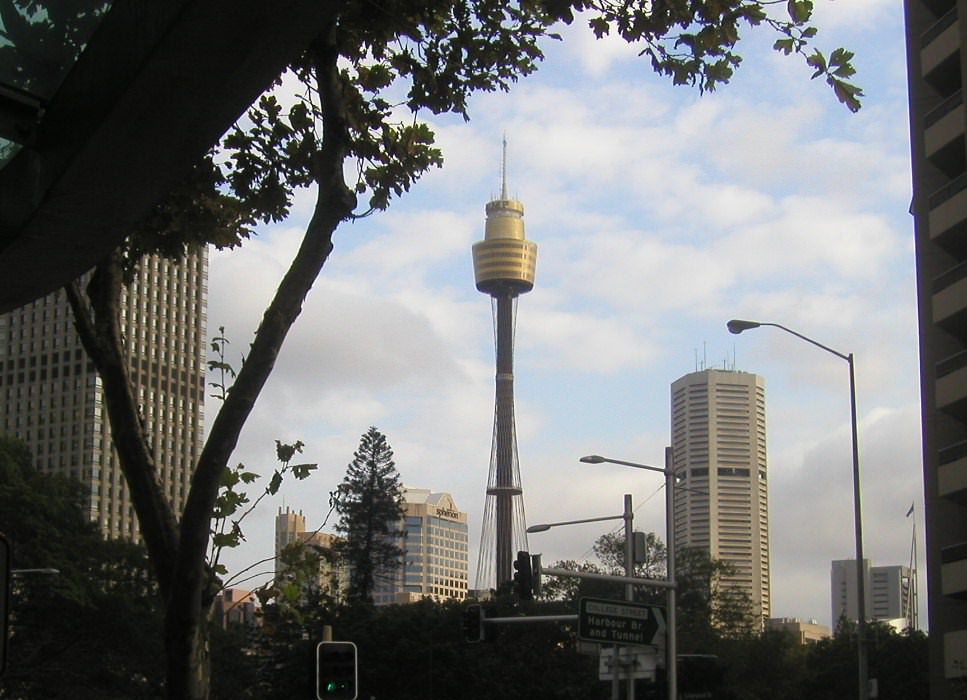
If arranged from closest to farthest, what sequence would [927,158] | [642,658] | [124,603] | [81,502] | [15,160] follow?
[15,160], [642,658], [927,158], [124,603], [81,502]

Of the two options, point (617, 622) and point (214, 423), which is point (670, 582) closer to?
point (617, 622)

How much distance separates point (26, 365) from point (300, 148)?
499ft

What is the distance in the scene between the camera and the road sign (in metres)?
30.3

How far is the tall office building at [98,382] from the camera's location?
15150 cm

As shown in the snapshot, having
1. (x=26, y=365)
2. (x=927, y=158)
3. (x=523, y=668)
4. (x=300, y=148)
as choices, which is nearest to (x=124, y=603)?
(x=523, y=668)

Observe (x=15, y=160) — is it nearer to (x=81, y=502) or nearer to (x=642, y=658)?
(x=642, y=658)

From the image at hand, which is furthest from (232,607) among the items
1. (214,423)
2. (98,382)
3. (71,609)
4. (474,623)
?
(98,382)

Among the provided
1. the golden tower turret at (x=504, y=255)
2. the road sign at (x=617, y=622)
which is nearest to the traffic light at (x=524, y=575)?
the road sign at (x=617, y=622)

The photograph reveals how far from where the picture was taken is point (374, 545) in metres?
96.8

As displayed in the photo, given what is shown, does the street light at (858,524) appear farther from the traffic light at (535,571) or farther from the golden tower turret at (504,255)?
the golden tower turret at (504,255)

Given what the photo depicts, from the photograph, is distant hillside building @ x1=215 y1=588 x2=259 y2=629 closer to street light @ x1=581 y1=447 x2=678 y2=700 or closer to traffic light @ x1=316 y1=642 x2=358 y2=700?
traffic light @ x1=316 y1=642 x2=358 y2=700

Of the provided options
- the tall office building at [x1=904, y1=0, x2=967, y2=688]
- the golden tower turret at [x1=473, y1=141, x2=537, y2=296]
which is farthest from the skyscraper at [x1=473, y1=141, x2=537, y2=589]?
the tall office building at [x1=904, y1=0, x2=967, y2=688]

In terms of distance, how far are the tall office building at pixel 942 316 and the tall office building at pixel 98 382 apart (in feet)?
336

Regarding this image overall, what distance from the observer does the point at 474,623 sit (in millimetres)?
37812
